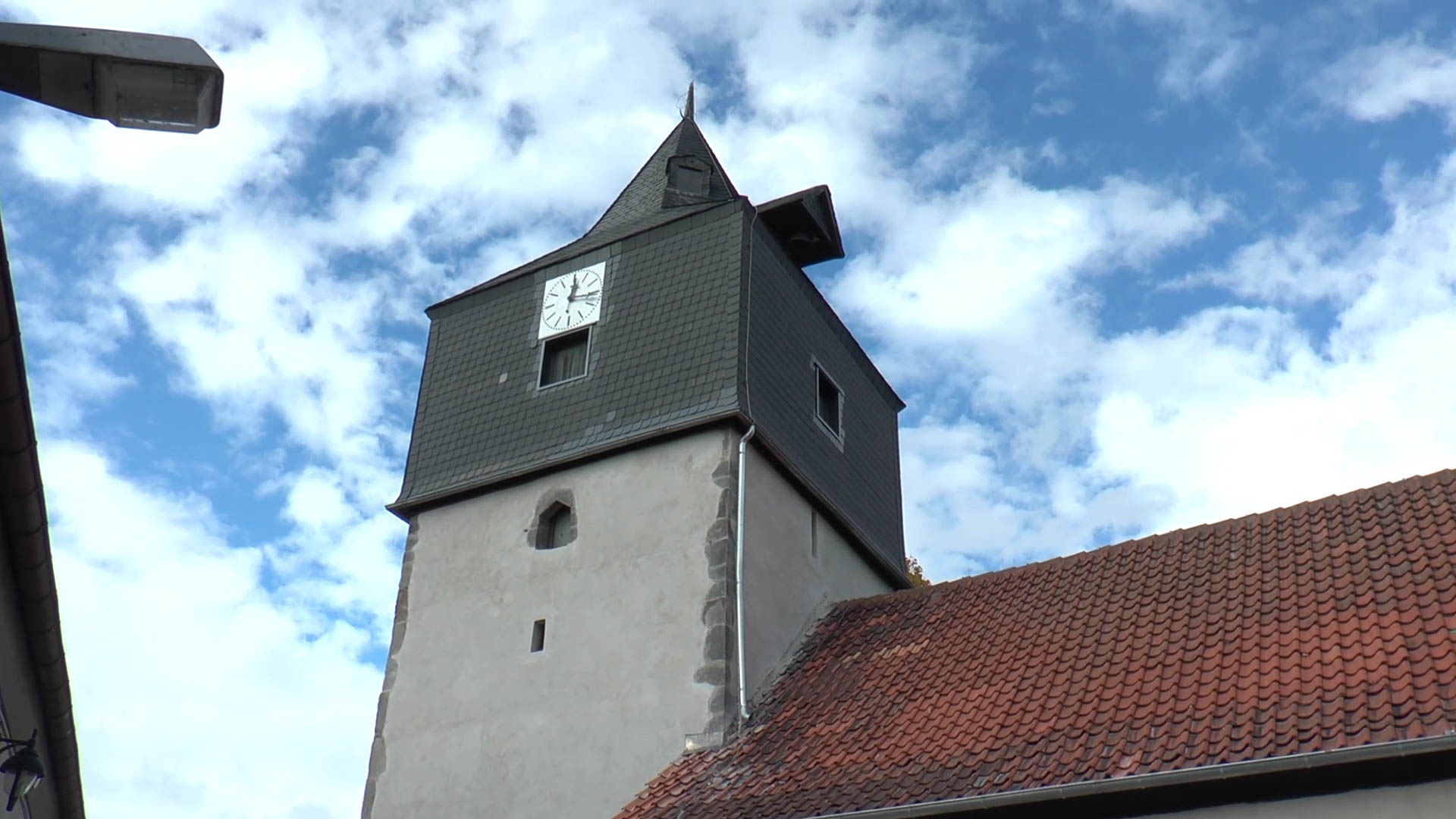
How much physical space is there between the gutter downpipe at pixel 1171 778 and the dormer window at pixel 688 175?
9271 mm

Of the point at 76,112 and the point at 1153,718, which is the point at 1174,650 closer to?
the point at 1153,718

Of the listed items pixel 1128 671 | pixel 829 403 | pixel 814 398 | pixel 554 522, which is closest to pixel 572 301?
pixel 554 522

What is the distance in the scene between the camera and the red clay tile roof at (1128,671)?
760 cm

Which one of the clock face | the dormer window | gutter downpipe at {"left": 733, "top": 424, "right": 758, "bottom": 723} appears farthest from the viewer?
the dormer window

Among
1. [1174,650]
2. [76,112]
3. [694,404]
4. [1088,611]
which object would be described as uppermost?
[694,404]

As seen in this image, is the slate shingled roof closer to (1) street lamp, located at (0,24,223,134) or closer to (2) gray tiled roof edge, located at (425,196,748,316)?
(2) gray tiled roof edge, located at (425,196,748,316)

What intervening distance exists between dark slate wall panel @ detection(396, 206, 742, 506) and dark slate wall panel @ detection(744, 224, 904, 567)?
40cm

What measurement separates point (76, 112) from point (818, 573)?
985 cm

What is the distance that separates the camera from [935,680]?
10.0 meters

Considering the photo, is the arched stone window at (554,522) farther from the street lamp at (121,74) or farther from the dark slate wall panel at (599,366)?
the street lamp at (121,74)

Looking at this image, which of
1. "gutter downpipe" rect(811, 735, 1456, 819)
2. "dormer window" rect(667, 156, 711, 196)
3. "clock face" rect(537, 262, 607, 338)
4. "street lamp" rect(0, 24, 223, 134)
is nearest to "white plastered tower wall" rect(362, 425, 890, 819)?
"clock face" rect(537, 262, 607, 338)

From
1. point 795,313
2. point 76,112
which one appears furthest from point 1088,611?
point 76,112

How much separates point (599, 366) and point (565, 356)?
627 mm

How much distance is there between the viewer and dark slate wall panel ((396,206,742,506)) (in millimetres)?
12656
